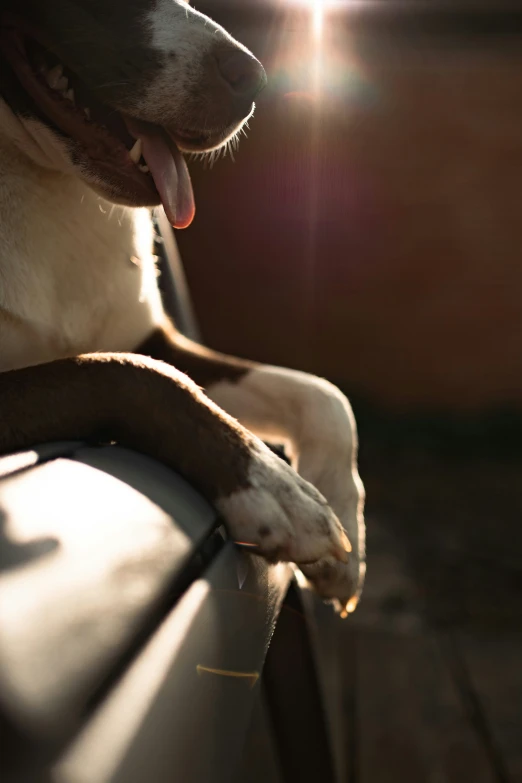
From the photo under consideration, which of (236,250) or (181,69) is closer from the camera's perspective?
(181,69)

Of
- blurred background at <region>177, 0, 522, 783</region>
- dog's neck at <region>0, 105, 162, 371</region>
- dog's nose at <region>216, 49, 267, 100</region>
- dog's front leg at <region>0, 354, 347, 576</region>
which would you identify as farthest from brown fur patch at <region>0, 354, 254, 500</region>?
blurred background at <region>177, 0, 522, 783</region>

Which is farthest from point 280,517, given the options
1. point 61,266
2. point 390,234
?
point 390,234

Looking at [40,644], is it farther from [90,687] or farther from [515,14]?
[515,14]

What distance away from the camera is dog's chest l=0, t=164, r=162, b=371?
113 cm

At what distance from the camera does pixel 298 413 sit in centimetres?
147

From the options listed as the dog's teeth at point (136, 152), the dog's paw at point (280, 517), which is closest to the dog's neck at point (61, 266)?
the dog's teeth at point (136, 152)

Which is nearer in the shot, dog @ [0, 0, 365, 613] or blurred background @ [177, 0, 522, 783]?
dog @ [0, 0, 365, 613]

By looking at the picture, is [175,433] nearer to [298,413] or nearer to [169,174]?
[169,174]

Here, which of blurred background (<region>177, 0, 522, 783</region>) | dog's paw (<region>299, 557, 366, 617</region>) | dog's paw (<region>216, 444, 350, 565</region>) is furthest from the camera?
blurred background (<region>177, 0, 522, 783</region>)

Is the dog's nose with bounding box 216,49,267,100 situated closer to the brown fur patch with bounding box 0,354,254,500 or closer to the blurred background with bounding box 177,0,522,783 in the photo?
the brown fur patch with bounding box 0,354,254,500

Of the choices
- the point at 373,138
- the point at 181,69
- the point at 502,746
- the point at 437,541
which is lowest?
the point at 437,541

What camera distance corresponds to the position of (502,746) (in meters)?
1.85

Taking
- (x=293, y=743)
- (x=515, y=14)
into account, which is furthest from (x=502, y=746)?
(x=515, y=14)

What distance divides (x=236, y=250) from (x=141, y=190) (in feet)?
10.1
